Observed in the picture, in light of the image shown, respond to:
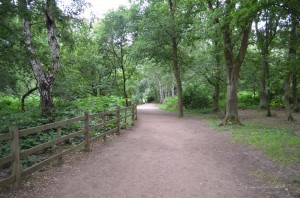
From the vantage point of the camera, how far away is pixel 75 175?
5230mm

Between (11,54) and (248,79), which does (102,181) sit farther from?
(248,79)

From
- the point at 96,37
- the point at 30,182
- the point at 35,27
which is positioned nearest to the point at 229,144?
the point at 30,182

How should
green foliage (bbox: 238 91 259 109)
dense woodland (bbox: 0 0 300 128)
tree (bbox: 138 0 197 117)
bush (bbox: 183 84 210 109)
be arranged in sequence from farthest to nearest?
green foliage (bbox: 238 91 259 109)
bush (bbox: 183 84 210 109)
tree (bbox: 138 0 197 117)
dense woodland (bbox: 0 0 300 128)

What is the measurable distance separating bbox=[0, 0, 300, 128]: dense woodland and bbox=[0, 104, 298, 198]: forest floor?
189 cm

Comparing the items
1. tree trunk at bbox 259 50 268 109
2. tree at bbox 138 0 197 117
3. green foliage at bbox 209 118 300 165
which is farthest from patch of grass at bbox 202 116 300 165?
tree at bbox 138 0 197 117

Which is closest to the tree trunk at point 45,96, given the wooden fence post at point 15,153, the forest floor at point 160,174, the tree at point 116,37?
the forest floor at point 160,174

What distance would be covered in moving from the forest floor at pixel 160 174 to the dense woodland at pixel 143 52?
1.89 m

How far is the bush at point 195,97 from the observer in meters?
26.3

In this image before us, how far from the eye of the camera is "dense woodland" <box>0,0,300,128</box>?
8719 millimetres

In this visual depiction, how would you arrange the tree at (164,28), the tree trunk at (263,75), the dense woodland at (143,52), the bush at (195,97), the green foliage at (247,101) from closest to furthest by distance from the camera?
the dense woodland at (143,52)
the tree trunk at (263,75)
the tree at (164,28)
the bush at (195,97)
the green foliage at (247,101)

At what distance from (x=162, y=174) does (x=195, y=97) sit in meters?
21.6

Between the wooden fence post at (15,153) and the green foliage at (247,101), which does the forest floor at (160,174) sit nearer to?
the wooden fence post at (15,153)

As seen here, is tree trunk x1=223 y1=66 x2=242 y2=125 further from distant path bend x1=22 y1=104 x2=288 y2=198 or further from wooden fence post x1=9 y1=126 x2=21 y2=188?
wooden fence post x1=9 y1=126 x2=21 y2=188

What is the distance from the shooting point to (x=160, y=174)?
5.35 m
